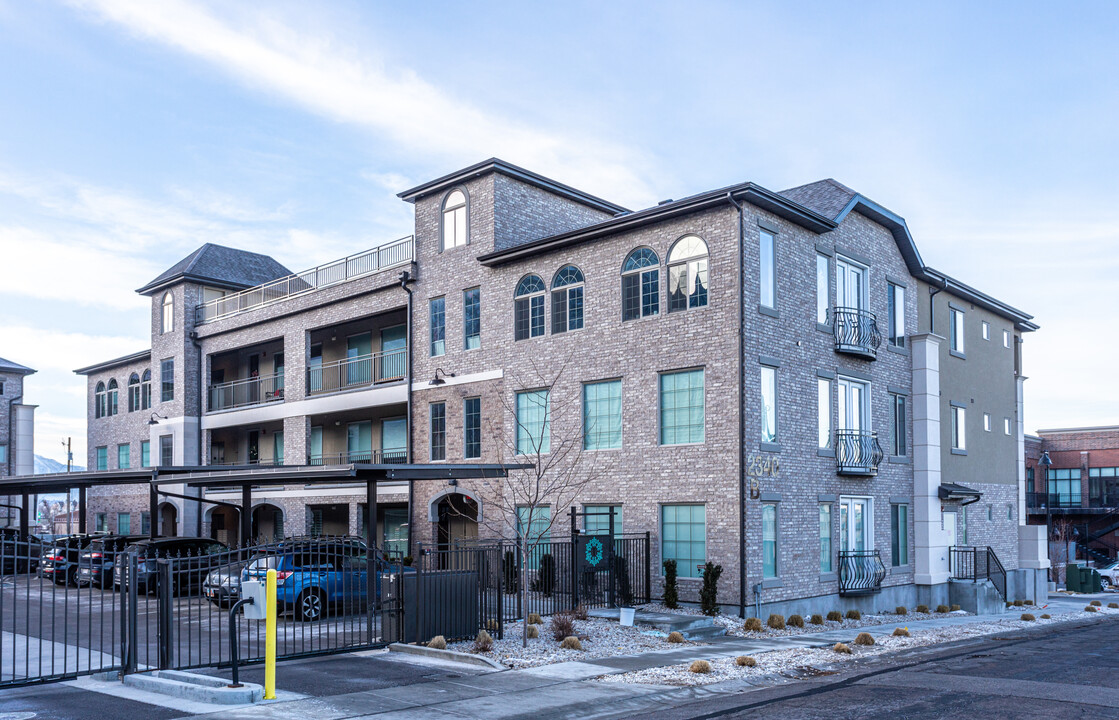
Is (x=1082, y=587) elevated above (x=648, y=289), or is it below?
below

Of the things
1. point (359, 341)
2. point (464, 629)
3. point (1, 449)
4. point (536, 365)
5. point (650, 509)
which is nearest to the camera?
point (464, 629)

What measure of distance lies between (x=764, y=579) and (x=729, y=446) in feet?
10.2

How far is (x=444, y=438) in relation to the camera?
2978cm

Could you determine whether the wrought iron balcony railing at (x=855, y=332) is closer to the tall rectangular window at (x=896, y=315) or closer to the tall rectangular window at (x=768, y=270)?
the tall rectangular window at (x=896, y=315)

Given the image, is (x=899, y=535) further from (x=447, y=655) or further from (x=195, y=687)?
(x=195, y=687)

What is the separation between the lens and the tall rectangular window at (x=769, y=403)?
910 inches

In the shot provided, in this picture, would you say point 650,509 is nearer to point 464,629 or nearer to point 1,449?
point 464,629

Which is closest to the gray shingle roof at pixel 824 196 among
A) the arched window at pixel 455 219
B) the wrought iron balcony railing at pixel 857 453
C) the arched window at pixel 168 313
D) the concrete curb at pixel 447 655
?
the wrought iron balcony railing at pixel 857 453

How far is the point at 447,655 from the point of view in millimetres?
16031

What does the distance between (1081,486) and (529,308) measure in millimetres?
52473

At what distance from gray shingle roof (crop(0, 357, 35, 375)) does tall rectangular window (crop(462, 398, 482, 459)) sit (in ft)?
119

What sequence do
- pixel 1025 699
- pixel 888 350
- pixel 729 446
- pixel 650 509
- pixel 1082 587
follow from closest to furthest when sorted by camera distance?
1. pixel 1025 699
2. pixel 729 446
3. pixel 650 509
4. pixel 888 350
5. pixel 1082 587

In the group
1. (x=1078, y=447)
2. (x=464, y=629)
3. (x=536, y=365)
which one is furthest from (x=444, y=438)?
(x=1078, y=447)

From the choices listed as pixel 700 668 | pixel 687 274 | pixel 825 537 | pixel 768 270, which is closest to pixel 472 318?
pixel 687 274
